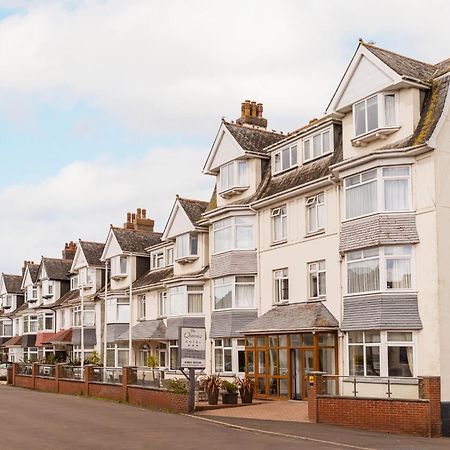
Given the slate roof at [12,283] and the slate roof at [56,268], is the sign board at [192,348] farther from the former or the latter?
the slate roof at [12,283]

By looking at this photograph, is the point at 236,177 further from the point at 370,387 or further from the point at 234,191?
the point at 370,387

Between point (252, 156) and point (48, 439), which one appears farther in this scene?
point (252, 156)

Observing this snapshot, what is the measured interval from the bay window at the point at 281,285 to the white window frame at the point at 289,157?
4512mm

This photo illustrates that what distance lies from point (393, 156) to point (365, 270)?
13.4 feet

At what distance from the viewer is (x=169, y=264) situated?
46875 mm

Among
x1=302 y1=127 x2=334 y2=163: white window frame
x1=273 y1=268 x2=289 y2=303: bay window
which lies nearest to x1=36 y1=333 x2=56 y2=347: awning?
x1=273 y1=268 x2=289 y2=303: bay window

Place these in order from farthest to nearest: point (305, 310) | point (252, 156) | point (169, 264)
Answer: point (169, 264), point (252, 156), point (305, 310)

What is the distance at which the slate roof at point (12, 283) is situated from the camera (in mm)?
76125

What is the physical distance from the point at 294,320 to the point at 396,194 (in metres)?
7.13

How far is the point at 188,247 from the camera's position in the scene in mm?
41375

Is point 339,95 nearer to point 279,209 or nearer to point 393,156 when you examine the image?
point 393,156

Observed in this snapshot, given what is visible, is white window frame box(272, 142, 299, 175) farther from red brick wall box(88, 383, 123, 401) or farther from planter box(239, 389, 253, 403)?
red brick wall box(88, 383, 123, 401)

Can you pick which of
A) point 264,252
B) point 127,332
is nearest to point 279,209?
point 264,252

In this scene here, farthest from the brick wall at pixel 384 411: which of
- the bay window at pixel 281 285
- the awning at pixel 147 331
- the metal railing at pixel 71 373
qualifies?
the awning at pixel 147 331
